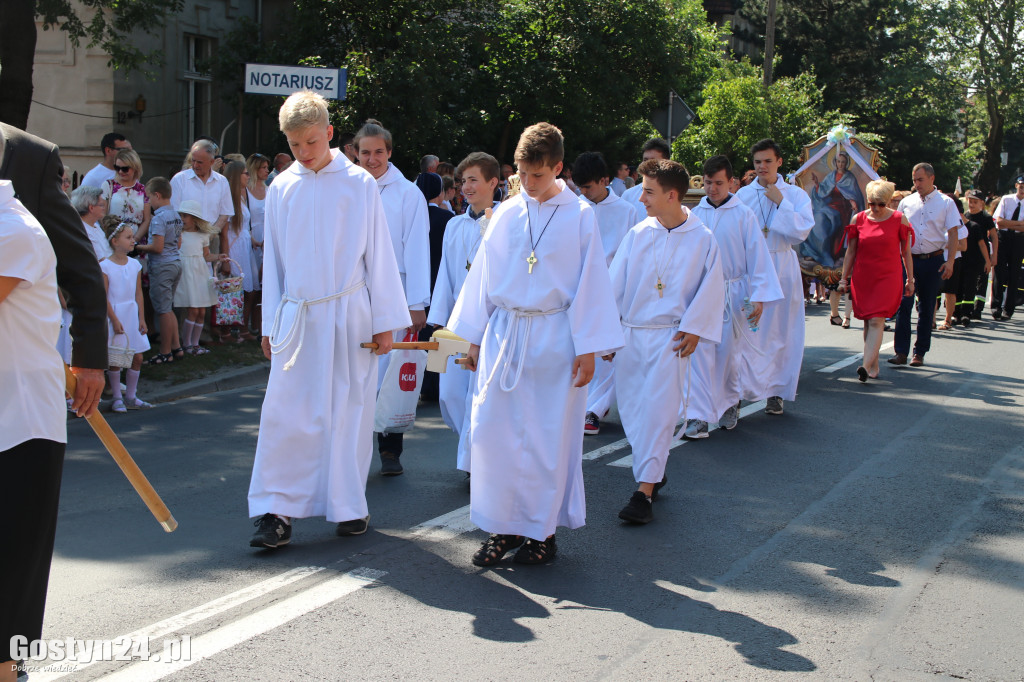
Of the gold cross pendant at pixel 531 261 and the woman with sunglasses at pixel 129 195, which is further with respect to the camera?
the woman with sunglasses at pixel 129 195

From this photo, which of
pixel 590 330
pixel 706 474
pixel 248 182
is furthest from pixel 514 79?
pixel 590 330

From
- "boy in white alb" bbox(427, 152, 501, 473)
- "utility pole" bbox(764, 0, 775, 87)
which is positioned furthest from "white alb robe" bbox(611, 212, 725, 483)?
"utility pole" bbox(764, 0, 775, 87)

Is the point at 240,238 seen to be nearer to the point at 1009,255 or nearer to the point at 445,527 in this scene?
the point at 445,527

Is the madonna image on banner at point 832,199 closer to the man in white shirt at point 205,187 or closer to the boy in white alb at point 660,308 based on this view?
the man in white shirt at point 205,187

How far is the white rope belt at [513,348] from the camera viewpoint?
5062mm

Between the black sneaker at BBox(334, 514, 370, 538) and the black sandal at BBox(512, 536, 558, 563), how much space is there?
2.72 feet

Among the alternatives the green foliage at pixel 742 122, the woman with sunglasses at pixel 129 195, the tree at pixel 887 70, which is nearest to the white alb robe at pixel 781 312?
the woman with sunglasses at pixel 129 195

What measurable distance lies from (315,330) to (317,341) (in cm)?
6

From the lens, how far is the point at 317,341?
523 cm

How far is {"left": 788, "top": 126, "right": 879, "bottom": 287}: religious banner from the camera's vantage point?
1370cm

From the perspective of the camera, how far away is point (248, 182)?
12320mm

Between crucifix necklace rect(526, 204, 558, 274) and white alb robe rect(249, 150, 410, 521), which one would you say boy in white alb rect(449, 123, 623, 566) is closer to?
crucifix necklace rect(526, 204, 558, 274)

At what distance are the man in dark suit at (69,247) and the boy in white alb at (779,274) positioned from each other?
6379 millimetres

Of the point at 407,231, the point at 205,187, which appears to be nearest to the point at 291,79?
the point at 205,187
